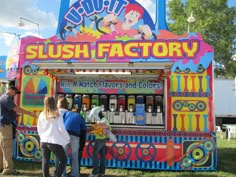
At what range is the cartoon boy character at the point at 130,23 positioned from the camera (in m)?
6.77

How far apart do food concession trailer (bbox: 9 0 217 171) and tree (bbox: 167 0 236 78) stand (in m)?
14.2

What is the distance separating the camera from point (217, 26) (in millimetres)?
20516

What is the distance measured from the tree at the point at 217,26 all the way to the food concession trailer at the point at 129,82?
1420cm

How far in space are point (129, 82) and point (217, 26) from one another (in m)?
15.8

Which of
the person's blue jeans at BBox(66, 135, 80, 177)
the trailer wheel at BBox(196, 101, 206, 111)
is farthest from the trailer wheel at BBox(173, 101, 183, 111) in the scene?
the person's blue jeans at BBox(66, 135, 80, 177)

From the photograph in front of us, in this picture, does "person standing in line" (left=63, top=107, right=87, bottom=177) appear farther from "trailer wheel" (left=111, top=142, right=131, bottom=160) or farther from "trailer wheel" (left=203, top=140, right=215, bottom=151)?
"trailer wheel" (left=203, top=140, right=215, bottom=151)

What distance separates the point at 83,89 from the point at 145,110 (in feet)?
5.01

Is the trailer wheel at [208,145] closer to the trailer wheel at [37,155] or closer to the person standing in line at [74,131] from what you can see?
the person standing in line at [74,131]

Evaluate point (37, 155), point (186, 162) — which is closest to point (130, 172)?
point (186, 162)

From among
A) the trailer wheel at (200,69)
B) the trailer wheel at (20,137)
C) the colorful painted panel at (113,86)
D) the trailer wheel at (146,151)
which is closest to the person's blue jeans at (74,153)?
the trailer wheel at (146,151)

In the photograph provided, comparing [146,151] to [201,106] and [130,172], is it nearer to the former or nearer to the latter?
[130,172]

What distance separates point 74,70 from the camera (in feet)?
20.7

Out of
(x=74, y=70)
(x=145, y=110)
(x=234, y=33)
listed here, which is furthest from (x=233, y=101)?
(x=74, y=70)

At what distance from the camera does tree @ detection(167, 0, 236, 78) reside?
2006 cm
